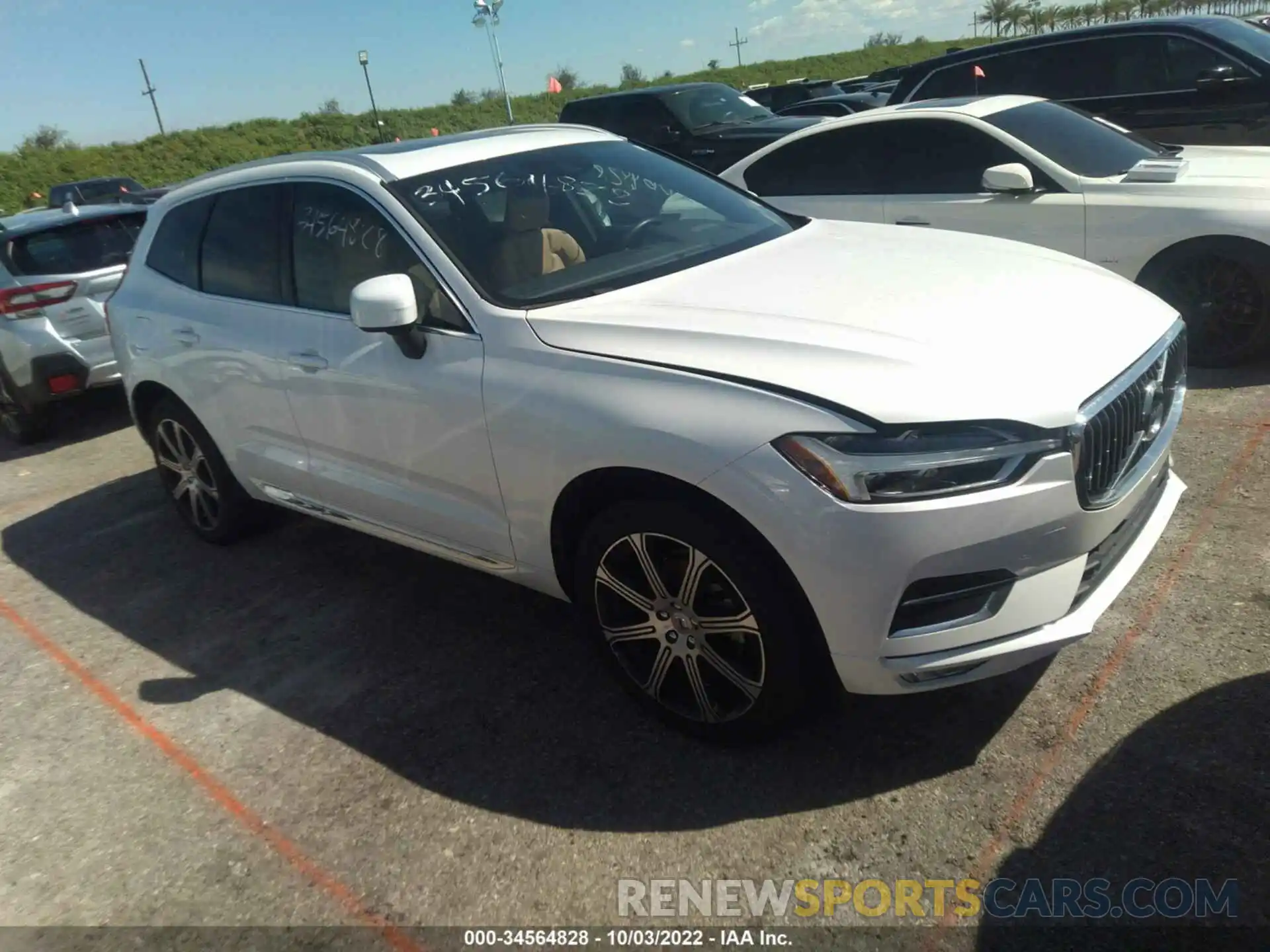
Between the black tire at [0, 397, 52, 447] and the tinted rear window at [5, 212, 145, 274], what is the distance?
39.1 inches

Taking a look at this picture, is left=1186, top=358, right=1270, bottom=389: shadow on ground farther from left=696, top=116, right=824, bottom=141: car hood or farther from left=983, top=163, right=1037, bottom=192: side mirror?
left=696, top=116, right=824, bottom=141: car hood

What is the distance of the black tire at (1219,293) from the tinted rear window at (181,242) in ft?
15.9

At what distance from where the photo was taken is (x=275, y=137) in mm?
48562

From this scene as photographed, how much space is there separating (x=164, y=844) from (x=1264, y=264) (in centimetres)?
555

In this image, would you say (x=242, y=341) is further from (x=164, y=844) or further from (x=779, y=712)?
(x=779, y=712)

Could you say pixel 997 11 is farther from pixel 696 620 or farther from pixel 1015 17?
pixel 696 620

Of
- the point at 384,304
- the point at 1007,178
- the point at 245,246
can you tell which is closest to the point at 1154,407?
the point at 384,304

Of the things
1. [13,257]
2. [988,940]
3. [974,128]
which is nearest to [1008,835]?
[988,940]

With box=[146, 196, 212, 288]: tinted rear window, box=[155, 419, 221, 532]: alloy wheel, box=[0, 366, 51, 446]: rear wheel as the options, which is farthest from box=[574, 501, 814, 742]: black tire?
box=[0, 366, 51, 446]: rear wheel

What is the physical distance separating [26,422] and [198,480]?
3446 millimetres

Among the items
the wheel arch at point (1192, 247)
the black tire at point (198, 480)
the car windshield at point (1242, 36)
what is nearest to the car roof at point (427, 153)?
the black tire at point (198, 480)

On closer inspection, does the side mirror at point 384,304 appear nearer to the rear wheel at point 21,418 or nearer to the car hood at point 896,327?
the car hood at point 896,327

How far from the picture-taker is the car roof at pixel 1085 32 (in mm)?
8008

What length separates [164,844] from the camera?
3027mm
